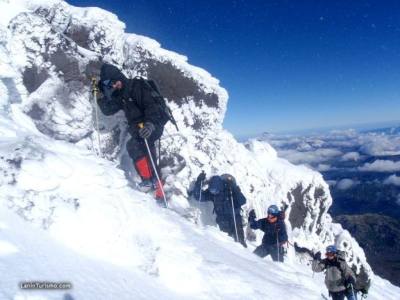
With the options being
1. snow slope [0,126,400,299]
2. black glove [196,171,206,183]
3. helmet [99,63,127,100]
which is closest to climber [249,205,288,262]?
black glove [196,171,206,183]

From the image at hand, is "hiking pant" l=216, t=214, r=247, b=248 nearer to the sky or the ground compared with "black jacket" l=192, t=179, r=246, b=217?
nearer to the ground

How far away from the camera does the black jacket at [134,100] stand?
1211cm

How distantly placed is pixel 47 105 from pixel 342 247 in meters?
24.9

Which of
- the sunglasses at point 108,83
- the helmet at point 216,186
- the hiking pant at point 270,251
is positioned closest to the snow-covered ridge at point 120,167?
the helmet at point 216,186

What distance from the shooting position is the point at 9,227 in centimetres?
531

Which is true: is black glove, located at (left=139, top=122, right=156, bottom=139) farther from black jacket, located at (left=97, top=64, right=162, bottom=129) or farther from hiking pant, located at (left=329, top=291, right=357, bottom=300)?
hiking pant, located at (left=329, top=291, right=357, bottom=300)

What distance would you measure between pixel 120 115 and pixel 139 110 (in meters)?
7.67

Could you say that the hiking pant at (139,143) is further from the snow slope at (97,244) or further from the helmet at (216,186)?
the helmet at (216,186)

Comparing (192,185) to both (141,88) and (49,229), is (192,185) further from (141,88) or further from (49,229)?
(49,229)

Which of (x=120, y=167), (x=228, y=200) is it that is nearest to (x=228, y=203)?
(x=228, y=200)

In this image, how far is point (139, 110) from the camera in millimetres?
12422

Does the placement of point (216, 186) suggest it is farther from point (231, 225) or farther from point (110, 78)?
point (110, 78)

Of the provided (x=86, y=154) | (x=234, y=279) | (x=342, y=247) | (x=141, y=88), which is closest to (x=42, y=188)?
(x=86, y=154)

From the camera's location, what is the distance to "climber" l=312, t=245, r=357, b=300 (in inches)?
434
